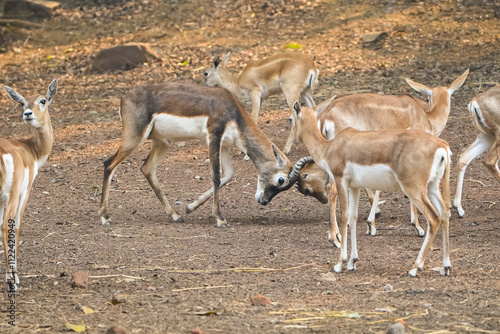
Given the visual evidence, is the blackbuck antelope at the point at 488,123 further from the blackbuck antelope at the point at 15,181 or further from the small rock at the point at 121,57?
the small rock at the point at 121,57

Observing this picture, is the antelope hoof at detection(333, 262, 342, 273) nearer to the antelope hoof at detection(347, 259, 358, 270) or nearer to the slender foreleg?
the antelope hoof at detection(347, 259, 358, 270)

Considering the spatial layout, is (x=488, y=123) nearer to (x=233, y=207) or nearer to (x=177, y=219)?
(x=233, y=207)

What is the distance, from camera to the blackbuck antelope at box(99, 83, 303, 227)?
8641 mm

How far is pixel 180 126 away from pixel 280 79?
141 inches

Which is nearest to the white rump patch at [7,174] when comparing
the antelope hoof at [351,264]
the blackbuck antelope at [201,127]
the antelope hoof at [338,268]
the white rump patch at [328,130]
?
the blackbuck antelope at [201,127]

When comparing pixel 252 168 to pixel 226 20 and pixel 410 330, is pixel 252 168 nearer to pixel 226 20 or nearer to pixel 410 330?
pixel 410 330

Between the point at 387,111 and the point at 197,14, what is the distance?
1065 centimetres

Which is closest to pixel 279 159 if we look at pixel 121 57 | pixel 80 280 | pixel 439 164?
pixel 439 164

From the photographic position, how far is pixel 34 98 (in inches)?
283

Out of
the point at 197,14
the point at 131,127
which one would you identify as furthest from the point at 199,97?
the point at 197,14

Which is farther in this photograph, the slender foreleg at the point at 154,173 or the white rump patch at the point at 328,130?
the slender foreleg at the point at 154,173

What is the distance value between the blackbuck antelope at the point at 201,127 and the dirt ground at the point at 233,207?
499 mm

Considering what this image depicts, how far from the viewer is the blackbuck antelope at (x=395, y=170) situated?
600 centimetres

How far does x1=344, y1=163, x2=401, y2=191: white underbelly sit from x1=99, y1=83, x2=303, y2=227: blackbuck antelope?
221 cm
